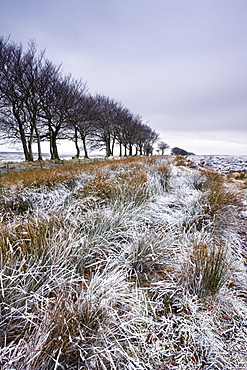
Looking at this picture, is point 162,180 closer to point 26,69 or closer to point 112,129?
point 26,69

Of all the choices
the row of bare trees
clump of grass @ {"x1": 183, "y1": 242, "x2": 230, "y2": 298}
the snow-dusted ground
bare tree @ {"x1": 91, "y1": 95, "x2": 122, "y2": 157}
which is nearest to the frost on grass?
clump of grass @ {"x1": 183, "y1": 242, "x2": 230, "y2": 298}

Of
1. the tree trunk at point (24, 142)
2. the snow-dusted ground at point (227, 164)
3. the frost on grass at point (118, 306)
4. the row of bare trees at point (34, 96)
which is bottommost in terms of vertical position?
the frost on grass at point (118, 306)

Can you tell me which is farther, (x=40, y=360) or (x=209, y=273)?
(x=209, y=273)

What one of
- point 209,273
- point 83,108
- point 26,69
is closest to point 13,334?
point 209,273

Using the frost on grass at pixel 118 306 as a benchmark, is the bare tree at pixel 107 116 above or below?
above

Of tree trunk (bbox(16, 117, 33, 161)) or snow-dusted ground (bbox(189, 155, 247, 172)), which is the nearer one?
snow-dusted ground (bbox(189, 155, 247, 172))

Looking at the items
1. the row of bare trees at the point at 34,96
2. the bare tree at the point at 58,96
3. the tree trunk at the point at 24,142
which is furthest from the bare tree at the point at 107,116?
the tree trunk at the point at 24,142

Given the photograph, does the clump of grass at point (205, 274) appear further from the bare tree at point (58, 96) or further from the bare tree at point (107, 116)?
the bare tree at point (107, 116)

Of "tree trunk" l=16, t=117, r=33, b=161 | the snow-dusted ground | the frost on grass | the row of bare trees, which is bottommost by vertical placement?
the frost on grass

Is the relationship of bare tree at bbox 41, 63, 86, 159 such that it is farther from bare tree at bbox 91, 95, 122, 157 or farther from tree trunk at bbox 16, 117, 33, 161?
bare tree at bbox 91, 95, 122, 157

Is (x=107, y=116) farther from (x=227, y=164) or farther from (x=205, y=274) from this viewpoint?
(x=205, y=274)

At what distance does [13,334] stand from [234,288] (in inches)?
61.3

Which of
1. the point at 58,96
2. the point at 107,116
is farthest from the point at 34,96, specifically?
the point at 107,116

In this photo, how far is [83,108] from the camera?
51.5ft
